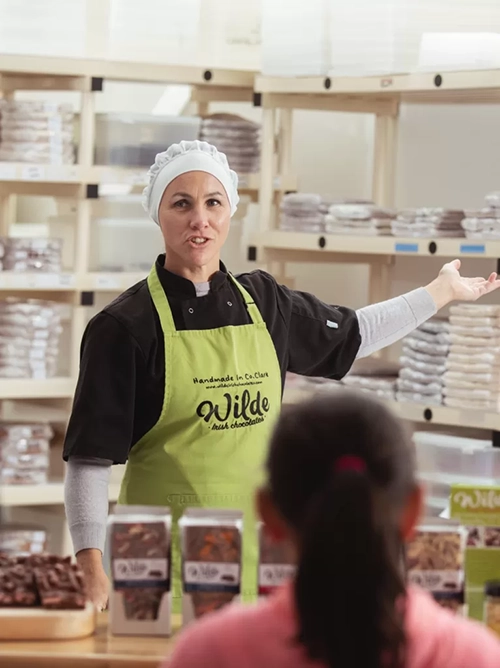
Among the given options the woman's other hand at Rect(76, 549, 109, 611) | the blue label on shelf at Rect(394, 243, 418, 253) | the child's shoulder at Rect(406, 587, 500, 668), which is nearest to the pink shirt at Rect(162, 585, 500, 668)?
the child's shoulder at Rect(406, 587, 500, 668)

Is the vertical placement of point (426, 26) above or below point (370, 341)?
above

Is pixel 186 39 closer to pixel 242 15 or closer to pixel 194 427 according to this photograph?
pixel 242 15

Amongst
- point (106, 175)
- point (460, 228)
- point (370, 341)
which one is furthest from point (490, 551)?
point (106, 175)

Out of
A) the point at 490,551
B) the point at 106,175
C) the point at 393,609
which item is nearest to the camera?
the point at 393,609

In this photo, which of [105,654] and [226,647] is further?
[105,654]

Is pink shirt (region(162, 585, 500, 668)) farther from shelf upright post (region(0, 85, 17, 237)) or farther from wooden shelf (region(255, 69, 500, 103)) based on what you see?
shelf upright post (region(0, 85, 17, 237))

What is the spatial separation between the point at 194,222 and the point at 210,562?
38.8 inches

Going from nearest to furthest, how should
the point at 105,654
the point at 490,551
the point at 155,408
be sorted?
the point at 105,654 < the point at 490,551 < the point at 155,408

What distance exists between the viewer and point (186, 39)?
484 centimetres

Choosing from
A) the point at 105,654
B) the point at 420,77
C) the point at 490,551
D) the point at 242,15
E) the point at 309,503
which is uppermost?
the point at 242,15

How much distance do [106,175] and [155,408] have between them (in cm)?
250

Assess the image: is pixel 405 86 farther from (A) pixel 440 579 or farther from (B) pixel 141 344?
(A) pixel 440 579

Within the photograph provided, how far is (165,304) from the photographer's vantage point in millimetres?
2535

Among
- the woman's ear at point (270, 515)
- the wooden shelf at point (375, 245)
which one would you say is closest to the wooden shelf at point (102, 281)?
the wooden shelf at point (375, 245)
